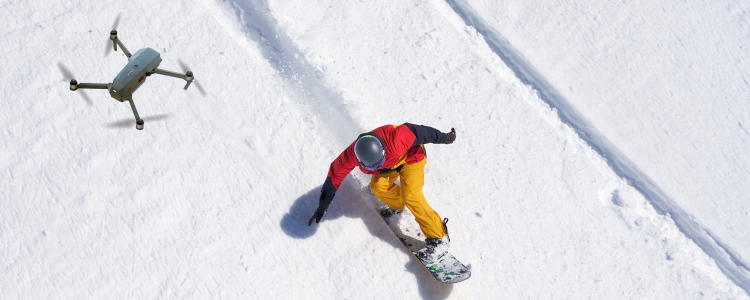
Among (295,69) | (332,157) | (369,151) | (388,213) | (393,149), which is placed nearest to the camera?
(369,151)

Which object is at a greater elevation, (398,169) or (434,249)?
(398,169)

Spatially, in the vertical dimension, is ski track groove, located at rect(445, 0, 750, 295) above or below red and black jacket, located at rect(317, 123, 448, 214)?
above

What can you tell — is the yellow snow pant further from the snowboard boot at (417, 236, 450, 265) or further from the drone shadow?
the drone shadow

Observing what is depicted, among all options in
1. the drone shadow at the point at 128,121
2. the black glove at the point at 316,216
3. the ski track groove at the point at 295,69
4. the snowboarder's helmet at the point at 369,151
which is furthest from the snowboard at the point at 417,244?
the drone shadow at the point at 128,121

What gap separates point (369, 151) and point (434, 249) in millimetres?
1602

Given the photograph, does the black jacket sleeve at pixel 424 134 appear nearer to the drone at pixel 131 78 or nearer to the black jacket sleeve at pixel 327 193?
the black jacket sleeve at pixel 327 193

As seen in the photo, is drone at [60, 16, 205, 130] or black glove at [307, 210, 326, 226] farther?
black glove at [307, 210, 326, 226]

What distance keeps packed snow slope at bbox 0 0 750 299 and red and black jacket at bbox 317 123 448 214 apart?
2.99 ft

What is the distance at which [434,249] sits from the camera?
21.6ft

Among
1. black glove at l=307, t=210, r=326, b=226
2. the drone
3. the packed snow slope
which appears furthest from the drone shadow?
black glove at l=307, t=210, r=326, b=226

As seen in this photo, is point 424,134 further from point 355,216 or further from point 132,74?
point 132,74

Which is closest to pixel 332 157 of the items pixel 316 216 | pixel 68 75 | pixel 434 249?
pixel 316 216

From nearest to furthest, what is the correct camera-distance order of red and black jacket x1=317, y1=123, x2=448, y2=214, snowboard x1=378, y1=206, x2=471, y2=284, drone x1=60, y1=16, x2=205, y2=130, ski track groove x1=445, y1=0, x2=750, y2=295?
1. drone x1=60, y1=16, x2=205, y2=130
2. red and black jacket x1=317, y1=123, x2=448, y2=214
3. snowboard x1=378, y1=206, x2=471, y2=284
4. ski track groove x1=445, y1=0, x2=750, y2=295

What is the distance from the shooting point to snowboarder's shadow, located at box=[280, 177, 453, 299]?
6.86m
